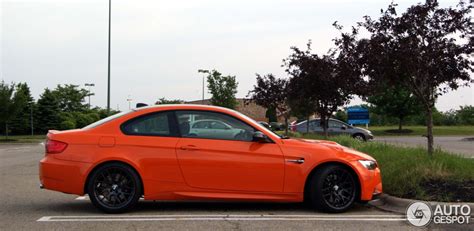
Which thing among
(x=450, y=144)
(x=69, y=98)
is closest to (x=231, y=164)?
(x=450, y=144)

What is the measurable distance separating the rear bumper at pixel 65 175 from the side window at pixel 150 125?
0.74 metres

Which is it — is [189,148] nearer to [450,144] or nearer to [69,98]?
[450,144]

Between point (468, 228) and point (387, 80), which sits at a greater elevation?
point (387, 80)

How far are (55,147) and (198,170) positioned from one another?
6.34ft

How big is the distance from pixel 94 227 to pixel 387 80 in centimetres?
695

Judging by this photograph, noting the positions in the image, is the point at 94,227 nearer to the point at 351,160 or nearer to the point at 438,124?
the point at 351,160

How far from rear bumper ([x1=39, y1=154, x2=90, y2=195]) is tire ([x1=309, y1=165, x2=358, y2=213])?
3005 millimetres

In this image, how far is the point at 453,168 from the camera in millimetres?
8562

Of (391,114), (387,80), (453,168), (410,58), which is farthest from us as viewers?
(391,114)

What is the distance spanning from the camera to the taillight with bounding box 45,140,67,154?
6.88m

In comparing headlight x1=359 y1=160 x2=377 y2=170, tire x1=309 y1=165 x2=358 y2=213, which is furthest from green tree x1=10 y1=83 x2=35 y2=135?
headlight x1=359 y1=160 x2=377 y2=170

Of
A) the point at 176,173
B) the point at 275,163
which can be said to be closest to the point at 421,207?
the point at 275,163

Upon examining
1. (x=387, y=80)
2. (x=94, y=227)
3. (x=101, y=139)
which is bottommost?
(x=94, y=227)
